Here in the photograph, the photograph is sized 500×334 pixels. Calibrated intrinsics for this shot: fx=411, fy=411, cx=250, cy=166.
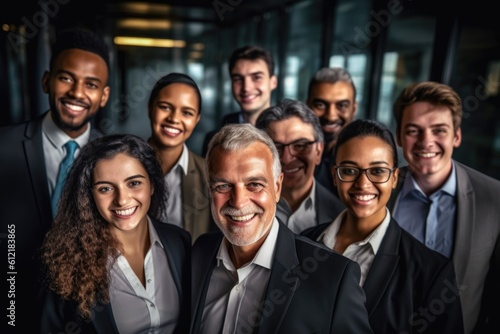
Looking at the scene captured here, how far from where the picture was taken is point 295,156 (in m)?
2.68

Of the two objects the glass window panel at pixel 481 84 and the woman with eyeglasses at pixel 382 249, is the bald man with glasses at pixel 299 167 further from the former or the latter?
the glass window panel at pixel 481 84

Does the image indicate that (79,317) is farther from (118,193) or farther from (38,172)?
(38,172)

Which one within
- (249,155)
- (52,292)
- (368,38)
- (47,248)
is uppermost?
(368,38)

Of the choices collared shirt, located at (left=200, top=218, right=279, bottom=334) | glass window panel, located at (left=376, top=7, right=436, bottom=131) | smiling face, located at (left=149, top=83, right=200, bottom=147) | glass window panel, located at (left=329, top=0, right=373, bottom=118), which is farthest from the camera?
glass window panel, located at (left=329, top=0, right=373, bottom=118)

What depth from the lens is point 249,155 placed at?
6.05 ft

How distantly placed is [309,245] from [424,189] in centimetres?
102

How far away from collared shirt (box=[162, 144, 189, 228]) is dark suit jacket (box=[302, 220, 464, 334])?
1.43 meters

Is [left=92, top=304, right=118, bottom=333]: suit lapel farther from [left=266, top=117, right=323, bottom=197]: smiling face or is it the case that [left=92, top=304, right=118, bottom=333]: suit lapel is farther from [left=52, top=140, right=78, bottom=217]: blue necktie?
[left=266, top=117, right=323, bottom=197]: smiling face

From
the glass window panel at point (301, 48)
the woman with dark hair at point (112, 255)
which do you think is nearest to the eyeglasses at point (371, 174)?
the woman with dark hair at point (112, 255)

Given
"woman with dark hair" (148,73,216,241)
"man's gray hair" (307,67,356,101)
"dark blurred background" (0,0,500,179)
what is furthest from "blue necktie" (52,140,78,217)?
"dark blurred background" (0,0,500,179)

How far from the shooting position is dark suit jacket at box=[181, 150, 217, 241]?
285 cm

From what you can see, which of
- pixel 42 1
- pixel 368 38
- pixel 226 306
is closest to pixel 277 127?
pixel 226 306

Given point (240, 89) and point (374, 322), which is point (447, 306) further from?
point (240, 89)

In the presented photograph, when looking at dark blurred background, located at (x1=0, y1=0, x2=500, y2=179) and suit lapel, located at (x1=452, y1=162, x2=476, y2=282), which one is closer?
suit lapel, located at (x1=452, y1=162, x2=476, y2=282)
